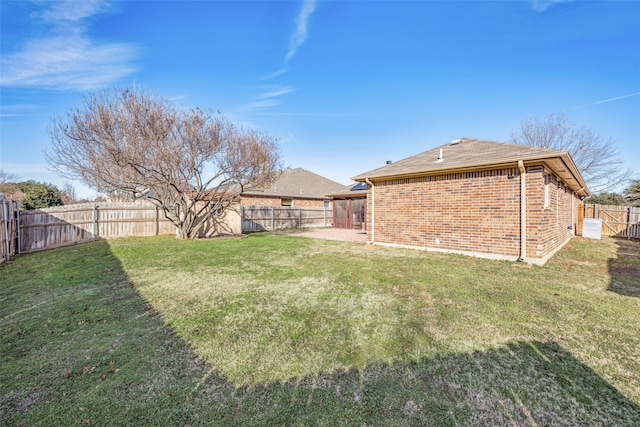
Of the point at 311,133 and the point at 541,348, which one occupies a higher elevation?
the point at 311,133

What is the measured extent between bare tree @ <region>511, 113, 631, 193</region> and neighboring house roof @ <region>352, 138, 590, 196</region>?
1509 centimetres

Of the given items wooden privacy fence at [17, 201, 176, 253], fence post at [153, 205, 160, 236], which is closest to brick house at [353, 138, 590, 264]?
fence post at [153, 205, 160, 236]

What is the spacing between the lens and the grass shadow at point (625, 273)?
465cm

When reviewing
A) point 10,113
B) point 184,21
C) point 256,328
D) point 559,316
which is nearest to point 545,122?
point 559,316

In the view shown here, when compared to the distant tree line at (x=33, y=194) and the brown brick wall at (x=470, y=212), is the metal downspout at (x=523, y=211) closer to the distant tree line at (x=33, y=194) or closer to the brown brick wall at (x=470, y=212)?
the brown brick wall at (x=470, y=212)

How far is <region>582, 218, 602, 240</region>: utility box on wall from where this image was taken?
11.7m

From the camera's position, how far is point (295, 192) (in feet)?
71.6

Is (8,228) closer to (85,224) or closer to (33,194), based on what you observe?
(85,224)

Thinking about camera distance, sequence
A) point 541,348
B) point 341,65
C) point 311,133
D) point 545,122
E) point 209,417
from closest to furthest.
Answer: point 209,417
point 541,348
point 341,65
point 311,133
point 545,122

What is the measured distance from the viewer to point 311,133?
17.2m

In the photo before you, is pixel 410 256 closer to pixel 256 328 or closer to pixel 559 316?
pixel 559 316

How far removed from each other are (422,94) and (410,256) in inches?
334

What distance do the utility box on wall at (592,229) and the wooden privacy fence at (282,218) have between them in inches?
575

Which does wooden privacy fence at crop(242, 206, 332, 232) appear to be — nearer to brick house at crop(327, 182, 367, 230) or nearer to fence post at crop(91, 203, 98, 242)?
brick house at crop(327, 182, 367, 230)
